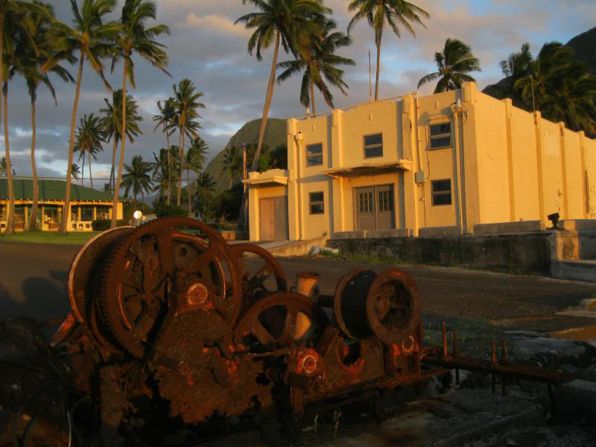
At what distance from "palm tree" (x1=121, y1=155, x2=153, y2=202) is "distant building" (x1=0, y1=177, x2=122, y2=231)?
96.5ft

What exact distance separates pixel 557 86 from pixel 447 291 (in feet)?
124

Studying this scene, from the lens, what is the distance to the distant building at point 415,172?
23.2m

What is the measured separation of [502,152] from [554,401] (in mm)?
21884

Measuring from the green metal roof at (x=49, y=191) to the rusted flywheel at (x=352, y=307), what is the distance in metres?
49.1

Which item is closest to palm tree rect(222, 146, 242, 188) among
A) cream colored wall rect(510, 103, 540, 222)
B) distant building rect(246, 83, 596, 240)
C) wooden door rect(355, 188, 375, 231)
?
distant building rect(246, 83, 596, 240)

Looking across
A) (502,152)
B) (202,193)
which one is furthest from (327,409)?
(202,193)

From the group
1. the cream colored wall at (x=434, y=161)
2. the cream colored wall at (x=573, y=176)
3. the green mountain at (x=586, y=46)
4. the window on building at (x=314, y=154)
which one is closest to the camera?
the cream colored wall at (x=434, y=161)

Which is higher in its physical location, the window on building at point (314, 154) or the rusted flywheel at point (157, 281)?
the window on building at point (314, 154)

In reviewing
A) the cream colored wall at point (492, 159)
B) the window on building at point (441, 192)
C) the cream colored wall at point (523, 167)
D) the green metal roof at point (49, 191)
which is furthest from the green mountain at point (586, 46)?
the window on building at point (441, 192)

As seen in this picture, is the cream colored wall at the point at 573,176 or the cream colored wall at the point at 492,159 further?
the cream colored wall at the point at 573,176

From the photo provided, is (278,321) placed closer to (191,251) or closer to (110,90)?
(191,251)

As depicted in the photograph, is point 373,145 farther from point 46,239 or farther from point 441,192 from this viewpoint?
point 46,239

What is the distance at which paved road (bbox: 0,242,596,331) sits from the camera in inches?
391

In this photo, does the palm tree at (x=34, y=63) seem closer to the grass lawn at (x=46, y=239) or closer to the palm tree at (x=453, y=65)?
the grass lawn at (x=46, y=239)
